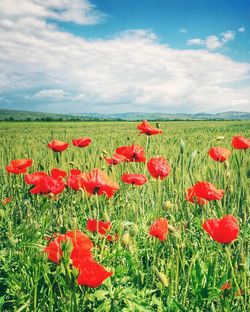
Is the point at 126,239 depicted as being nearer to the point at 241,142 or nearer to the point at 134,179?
the point at 134,179

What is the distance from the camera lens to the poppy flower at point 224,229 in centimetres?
113

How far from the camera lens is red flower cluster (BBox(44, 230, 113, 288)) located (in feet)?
3.26

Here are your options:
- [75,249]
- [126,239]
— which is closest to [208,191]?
[126,239]

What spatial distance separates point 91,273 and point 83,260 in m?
0.06

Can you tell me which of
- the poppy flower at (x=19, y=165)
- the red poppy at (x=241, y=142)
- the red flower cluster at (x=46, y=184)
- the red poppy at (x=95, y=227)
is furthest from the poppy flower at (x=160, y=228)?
→ the red poppy at (x=241, y=142)

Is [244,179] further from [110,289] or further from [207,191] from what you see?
[110,289]

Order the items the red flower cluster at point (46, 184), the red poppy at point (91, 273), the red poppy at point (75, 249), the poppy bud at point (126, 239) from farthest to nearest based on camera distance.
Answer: the red flower cluster at point (46, 184) < the poppy bud at point (126, 239) < the red poppy at point (75, 249) < the red poppy at point (91, 273)

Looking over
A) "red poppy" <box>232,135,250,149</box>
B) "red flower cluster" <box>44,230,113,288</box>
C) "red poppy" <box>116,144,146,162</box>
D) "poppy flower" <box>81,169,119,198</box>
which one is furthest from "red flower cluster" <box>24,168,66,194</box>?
"red poppy" <box>232,135,250,149</box>

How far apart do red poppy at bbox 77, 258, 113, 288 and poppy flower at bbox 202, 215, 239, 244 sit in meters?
0.37

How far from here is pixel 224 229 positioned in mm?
1142

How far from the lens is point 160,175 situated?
1.75 m

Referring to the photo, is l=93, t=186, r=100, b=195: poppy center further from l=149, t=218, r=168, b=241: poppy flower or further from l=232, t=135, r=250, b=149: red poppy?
l=232, t=135, r=250, b=149: red poppy

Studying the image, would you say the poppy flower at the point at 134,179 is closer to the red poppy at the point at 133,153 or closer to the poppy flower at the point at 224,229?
the red poppy at the point at 133,153

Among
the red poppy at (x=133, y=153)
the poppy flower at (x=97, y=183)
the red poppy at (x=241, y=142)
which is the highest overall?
the red poppy at (x=241, y=142)
